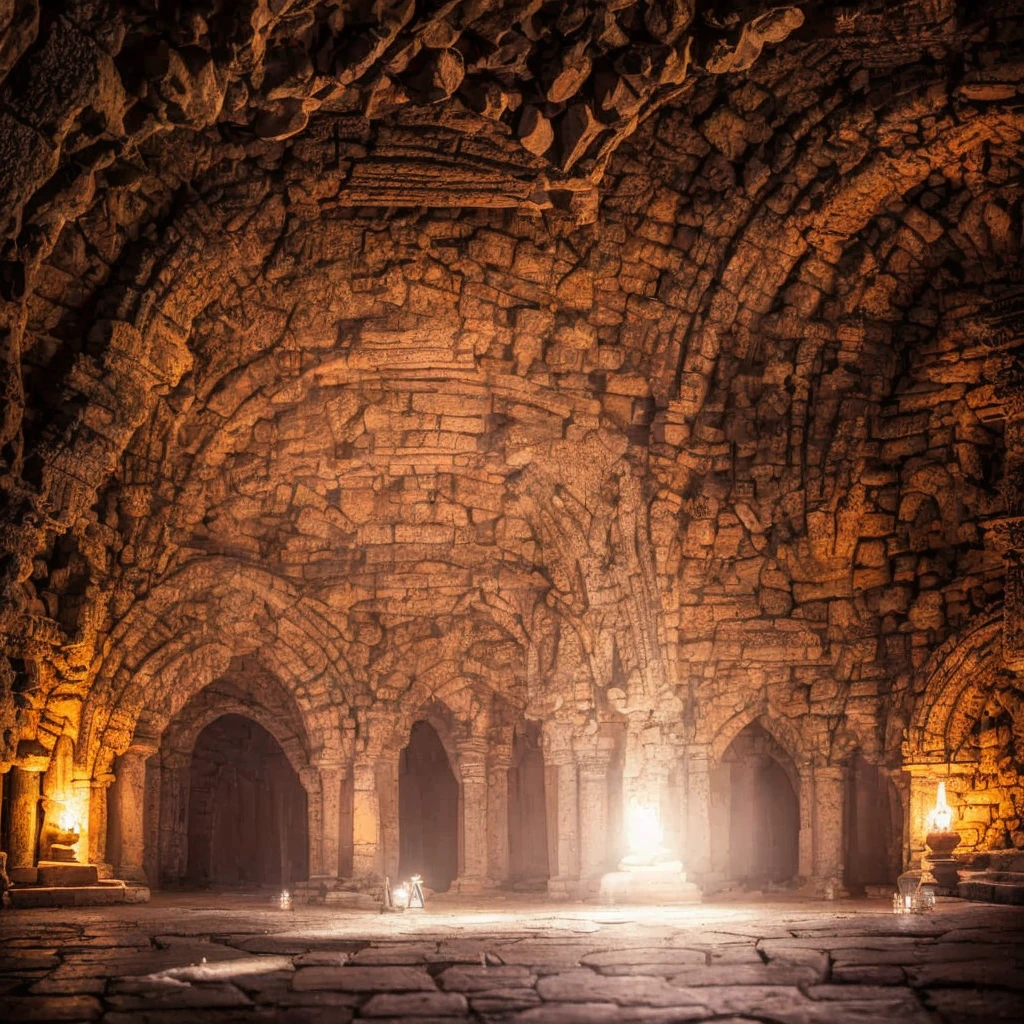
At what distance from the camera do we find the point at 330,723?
1647cm

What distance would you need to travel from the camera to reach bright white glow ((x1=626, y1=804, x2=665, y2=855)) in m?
15.0

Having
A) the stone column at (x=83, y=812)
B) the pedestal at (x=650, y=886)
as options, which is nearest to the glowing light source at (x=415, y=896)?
the pedestal at (x=650, y=886)

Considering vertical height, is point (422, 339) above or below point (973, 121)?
below

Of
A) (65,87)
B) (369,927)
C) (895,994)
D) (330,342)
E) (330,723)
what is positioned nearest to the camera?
(895,994)

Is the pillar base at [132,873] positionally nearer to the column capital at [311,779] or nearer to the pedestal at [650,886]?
the column capital at [311,779]

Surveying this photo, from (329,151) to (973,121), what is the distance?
18.6ft

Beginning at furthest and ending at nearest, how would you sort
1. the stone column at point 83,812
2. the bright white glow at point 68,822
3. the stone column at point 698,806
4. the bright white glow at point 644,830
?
the stone column at point 698,806
the bright white glow at point 644,830
the stone column at point 83,812
the bright white glow at point 68,822

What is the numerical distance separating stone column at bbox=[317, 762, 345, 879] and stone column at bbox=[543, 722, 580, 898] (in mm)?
2223

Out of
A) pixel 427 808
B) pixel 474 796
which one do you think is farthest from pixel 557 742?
pixel 427 808

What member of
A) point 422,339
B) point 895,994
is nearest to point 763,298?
point 422,339

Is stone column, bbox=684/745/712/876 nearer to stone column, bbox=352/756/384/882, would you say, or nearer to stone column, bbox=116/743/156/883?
stone column, bbox=352/756/384/882

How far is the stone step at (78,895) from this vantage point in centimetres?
1262

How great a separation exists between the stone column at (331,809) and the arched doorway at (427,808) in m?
2.63

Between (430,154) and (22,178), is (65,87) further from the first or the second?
(430,154)
